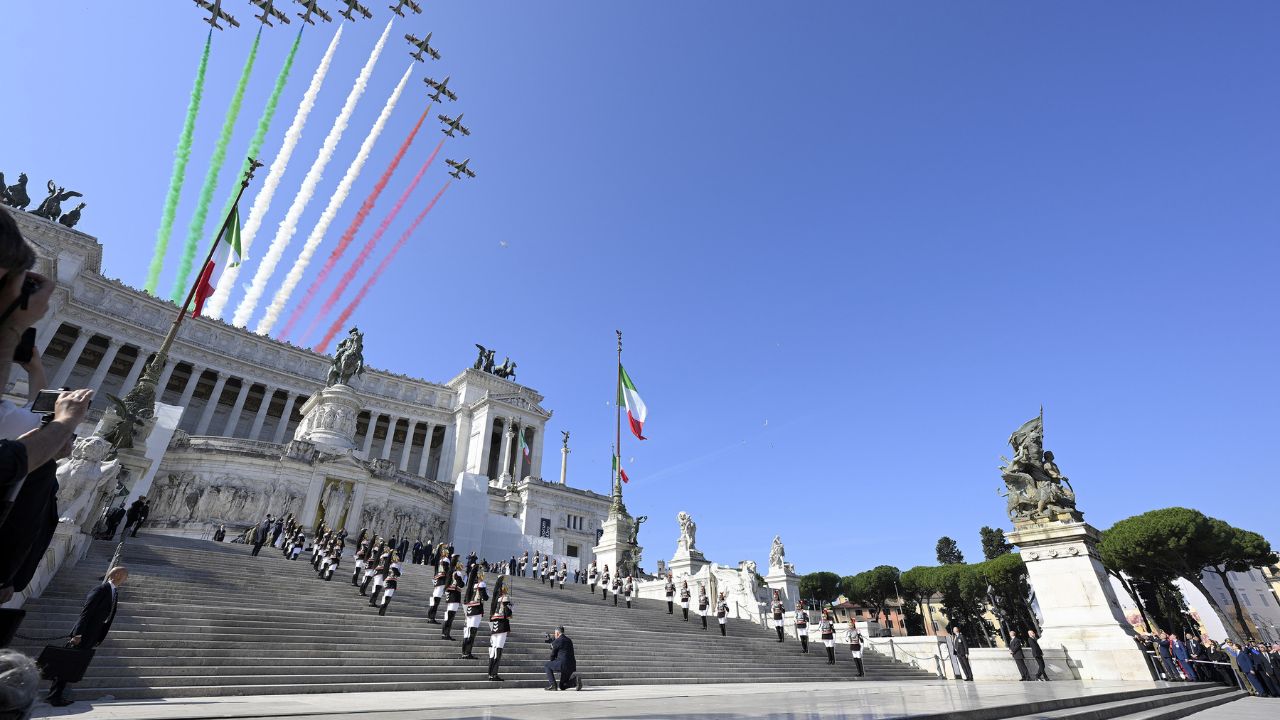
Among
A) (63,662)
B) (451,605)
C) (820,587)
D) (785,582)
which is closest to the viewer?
(63,662)

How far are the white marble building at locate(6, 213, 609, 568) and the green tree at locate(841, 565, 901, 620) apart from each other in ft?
108

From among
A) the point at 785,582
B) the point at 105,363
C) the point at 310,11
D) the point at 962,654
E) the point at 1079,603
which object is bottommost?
the point at 962,654

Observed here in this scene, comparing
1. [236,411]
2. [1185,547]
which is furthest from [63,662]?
[236,411]

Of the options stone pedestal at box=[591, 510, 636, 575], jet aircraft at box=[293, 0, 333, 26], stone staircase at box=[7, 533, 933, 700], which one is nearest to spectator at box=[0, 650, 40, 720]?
stone staircase at box=[7, 533, 933, 700]

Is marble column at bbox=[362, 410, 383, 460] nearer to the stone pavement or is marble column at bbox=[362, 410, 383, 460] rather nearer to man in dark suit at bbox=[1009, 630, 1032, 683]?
the stone pavement

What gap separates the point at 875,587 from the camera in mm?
64562

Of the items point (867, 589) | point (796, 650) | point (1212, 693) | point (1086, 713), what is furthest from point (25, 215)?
point (867, 589)

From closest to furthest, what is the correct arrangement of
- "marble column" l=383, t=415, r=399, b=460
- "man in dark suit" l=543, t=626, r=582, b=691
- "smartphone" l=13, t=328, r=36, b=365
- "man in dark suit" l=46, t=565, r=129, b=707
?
"smartphone" l=13, t=328, r=36, b=365, "man in dark suit" l=46, t=565, r=129, b=707, "man in dark suit" l=543, t=626, r=582, b=691, "marble column" l=383, t=415, r=399, b=460

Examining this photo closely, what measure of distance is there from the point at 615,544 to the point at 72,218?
2059 inches

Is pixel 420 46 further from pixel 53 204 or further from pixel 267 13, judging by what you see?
pixel 53 204

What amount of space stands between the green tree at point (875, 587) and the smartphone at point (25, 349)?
71397mm

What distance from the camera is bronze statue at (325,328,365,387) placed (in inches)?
1558

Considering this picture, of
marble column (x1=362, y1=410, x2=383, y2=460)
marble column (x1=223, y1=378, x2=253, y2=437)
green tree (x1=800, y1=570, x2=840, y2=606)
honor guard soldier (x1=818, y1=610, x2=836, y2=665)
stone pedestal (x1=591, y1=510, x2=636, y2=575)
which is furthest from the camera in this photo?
green tree (x1=800, y1=570, x2=840, y2=606)

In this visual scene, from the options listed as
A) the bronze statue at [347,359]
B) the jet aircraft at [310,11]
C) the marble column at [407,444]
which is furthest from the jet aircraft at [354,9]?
the marble column at [407,444]
